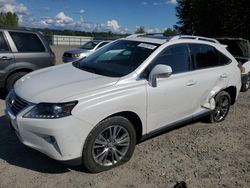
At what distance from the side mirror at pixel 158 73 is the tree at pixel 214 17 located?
16.2 metres

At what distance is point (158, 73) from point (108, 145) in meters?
1.19

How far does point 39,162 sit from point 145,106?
1.64m

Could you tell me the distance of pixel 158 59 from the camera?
15.3 ft

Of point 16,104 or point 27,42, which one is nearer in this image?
point 16,104

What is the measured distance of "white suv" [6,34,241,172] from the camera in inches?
144

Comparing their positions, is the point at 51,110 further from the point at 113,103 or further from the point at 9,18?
the point at 9,18

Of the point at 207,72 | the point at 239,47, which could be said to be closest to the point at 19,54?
the point at 207,72

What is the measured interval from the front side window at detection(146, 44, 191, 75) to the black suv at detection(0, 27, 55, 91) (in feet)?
12.9

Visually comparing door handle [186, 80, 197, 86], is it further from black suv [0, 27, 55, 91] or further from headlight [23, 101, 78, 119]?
black suv [0, 27, 55, 91]

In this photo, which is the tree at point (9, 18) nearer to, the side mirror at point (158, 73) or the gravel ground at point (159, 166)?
the gravel ground at point (159, 166)

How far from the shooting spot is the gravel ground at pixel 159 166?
12.7ft

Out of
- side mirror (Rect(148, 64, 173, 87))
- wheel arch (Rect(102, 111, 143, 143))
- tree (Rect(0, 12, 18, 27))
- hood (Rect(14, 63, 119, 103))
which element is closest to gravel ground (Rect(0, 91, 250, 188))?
wheel arch (Rect(102, 111, 143, 143))

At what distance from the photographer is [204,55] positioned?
552 cm

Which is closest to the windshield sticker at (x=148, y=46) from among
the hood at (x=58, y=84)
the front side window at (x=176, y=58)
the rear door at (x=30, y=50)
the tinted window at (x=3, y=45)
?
the front side window at (x=176, y=58)
